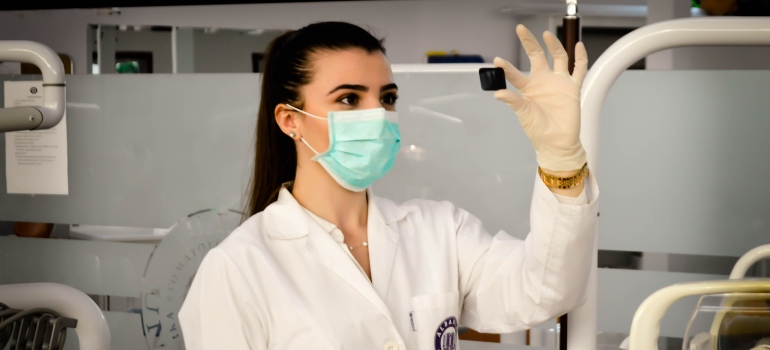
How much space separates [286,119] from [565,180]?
0.62 metres

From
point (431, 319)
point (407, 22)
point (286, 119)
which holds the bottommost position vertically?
point (431, 319)

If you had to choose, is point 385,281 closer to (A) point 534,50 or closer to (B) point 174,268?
(A) point 534,50

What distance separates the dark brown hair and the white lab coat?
11 cm

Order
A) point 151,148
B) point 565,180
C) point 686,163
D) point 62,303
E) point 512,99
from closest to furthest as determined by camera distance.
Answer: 1. point 512,99
2. point 565,180
3. point 62,303
4. point 686,163
5. point 151,148

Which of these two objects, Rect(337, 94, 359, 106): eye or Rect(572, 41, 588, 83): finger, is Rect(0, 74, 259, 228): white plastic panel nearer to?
Rect(337, 94, 359, 106): eye

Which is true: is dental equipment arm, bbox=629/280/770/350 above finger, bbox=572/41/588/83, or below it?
below

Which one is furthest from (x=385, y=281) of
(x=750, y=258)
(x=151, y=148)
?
(x=151, y=148)

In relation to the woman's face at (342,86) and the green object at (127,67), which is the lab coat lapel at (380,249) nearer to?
the woman's face at (342,86)

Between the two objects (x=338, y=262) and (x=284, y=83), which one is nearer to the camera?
(x=338, y=262)

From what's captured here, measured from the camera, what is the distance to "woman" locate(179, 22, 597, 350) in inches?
54.3

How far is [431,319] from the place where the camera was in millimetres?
1531

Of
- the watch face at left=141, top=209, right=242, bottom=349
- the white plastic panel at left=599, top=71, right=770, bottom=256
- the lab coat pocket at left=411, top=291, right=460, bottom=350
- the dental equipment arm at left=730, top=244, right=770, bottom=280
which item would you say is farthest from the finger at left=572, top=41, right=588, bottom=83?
the watch face at left=141, top=209, right=242, bottom=349

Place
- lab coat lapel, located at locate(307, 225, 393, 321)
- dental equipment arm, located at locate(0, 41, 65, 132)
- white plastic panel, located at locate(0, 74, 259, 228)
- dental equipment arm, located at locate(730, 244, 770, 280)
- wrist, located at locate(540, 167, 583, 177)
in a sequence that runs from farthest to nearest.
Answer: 1. white plastic panel, located at locate(0, 74, 259, 228)
2. dental equipment arm, located at locate(0, 41, 65, 132)
3. dental equipment arm, located at locate(730, 244, 770, 280)
4. lab coat lapel, located at locate(307, 225, 393, 321)
5. wrist, located at locate(540, 167, 583, 177)

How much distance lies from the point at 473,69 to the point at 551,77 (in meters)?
1.04
